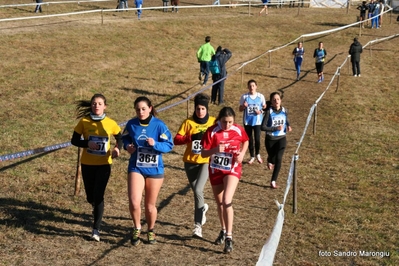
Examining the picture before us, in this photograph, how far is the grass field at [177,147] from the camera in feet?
27.4

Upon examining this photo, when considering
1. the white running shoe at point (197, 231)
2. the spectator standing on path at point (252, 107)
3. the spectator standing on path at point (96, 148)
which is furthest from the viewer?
the spectator standing on path at point (252, 107)

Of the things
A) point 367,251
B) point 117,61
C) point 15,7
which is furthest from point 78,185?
point 15,7

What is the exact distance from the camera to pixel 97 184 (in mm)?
8078

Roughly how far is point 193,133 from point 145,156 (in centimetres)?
83

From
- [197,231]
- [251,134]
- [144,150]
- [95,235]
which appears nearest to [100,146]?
[144,150]

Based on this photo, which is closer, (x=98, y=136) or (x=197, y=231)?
(x=98, y=136)

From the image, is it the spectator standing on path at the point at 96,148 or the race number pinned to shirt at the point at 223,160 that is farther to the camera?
→ the spectator standing on path at the point at 96,148

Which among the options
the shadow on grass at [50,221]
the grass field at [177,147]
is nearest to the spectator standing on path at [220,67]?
the grass field at [177,147]

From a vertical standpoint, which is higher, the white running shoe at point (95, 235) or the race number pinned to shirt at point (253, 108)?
the race number pinned to shirt at point (253, 108)

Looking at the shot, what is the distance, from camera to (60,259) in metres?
7.73

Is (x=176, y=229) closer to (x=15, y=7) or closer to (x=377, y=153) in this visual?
(x=377, y=153)

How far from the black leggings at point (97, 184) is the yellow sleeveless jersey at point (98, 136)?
3.3 inches

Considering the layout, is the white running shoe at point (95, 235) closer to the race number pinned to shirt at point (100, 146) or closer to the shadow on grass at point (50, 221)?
the shadow on grass at point (50, 221)

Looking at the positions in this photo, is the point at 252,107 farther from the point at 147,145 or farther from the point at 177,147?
the point at 147,145
